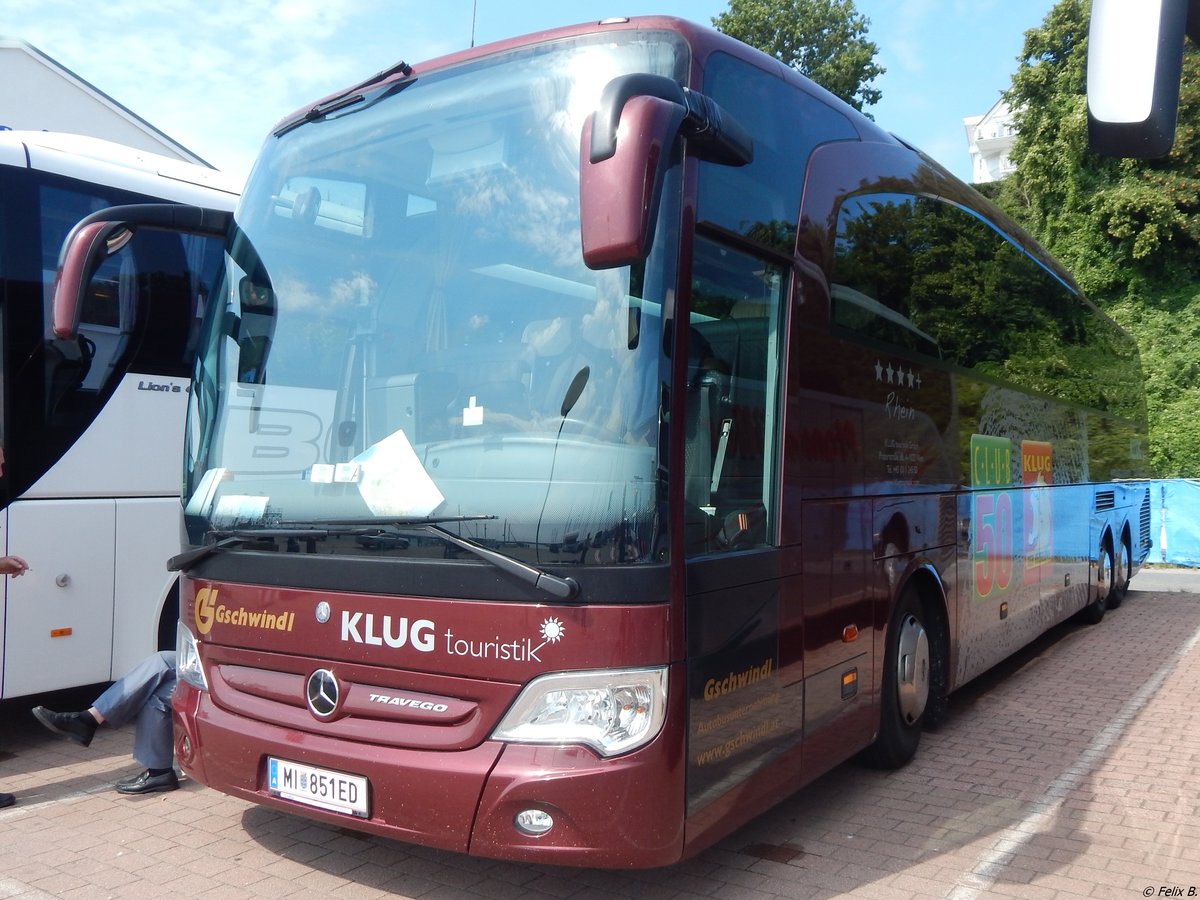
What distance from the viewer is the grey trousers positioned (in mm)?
5492

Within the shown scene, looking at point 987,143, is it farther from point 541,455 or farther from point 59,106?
point 541,455

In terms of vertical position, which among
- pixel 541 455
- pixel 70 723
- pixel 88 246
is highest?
pixel 88 246

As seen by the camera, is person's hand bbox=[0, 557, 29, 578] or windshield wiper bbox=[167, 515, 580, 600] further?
person's hand bbox=[0, 557, 29, 578]

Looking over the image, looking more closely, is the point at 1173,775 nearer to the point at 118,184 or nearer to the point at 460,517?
the point at 460,517

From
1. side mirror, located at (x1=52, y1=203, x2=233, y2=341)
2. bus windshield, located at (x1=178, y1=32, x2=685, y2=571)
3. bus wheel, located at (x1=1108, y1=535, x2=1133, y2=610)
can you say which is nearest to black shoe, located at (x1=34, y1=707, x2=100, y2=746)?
bus windshield, located at (x1=178, y1=32, x2=685, y2=571)

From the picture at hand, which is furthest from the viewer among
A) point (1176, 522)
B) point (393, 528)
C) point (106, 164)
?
point (1176, 522)

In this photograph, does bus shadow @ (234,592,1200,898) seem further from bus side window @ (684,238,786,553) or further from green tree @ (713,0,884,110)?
green tree @ (713,0,884,110)

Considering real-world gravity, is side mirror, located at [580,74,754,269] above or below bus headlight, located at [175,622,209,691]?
above

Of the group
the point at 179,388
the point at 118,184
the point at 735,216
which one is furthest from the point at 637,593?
the point at 118,184

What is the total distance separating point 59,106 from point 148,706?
17.2 metres

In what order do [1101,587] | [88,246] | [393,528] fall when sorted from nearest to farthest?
[393,528] → [88,246] → [1101,587]

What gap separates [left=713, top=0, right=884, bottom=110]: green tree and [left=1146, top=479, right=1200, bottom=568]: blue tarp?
26475 millimetres

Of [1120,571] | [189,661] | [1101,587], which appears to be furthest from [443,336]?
[1120,571]

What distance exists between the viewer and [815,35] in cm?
4350
